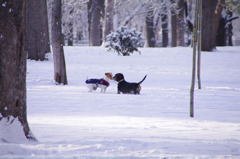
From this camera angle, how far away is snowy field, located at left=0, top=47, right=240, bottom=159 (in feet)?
12.5

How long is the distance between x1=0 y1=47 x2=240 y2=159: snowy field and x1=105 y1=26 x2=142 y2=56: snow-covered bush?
19.6 ft

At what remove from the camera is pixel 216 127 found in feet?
17.6

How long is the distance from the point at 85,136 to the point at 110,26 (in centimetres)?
2265

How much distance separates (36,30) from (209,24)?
1124 centimetres

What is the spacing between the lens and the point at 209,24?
20.8 meters

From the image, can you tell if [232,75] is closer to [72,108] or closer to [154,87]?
[154,87]

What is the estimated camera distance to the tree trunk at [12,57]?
3.88 m

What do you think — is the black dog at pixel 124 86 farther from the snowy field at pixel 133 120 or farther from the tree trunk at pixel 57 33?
the tree trunk at pixel 57 33

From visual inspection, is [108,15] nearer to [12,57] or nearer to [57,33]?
[57,33]

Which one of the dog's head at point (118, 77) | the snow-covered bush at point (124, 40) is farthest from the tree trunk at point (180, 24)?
the dog's head at point (118, 77)

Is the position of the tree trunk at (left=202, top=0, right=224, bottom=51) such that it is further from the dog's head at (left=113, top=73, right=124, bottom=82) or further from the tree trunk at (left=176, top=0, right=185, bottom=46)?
the dog's head at (left=113, top=73, right=124, bottom=82)

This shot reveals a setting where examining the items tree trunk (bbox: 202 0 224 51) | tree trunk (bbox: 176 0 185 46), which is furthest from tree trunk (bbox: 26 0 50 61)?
tree trunk (bbox: 176 0 185 46)

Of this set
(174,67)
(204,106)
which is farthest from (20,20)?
(174,67)

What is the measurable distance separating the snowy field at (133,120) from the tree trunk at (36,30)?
8.58 ft
